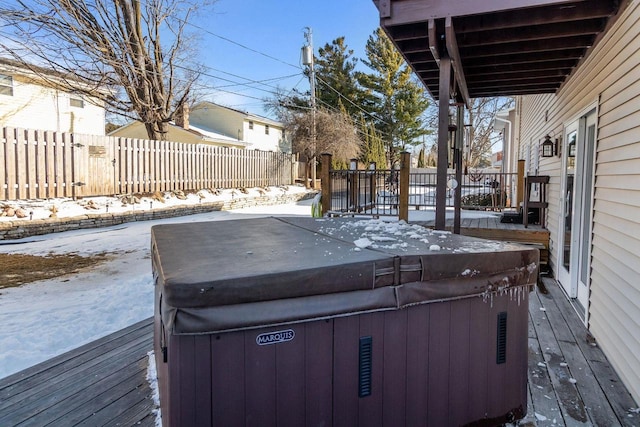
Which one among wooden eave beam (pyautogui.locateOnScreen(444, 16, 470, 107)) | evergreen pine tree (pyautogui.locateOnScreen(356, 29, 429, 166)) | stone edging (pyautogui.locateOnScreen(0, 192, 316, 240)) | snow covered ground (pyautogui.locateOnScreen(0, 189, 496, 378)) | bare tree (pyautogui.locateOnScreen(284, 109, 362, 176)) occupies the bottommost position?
snow covered ground (pyautogui.locateOnScreen(0, 189, 496, 378))

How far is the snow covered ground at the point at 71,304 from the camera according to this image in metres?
3.12

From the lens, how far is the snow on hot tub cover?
55.9 inches

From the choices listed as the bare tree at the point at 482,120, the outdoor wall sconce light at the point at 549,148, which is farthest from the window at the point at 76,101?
the bare tree at the point at 482,120

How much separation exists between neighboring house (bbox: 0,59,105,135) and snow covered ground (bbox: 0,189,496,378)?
732 cm

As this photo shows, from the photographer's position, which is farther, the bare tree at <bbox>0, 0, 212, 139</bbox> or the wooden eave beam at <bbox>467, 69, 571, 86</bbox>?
the bare tree at <bbox>0, 0, 212, 139</bbox>

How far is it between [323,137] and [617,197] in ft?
57.0

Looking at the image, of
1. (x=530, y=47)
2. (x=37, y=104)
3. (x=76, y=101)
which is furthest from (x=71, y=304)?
(x=76, y=101)

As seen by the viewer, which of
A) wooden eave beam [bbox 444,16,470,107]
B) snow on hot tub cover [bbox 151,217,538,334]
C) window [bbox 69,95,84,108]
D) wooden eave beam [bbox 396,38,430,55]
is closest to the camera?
snow on hot tub cover [bbox 151,217,538,334]

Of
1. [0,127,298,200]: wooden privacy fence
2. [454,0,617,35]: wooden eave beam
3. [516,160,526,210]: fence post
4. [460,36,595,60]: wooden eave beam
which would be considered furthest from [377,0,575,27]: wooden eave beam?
[0,127,298,200]: wooden privacy fence

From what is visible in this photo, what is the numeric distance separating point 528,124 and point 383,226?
738cm

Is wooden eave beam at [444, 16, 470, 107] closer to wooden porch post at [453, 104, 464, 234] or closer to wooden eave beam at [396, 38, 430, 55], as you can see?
wooden eave beam at [396, 38, 430, 55]

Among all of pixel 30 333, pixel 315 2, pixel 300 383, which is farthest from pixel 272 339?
pixel 315 2

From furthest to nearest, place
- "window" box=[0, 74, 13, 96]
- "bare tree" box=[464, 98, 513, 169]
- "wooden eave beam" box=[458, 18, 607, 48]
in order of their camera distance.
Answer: "bare tree" box=[464, 98, 513, 169] → "window" box=[0, 74, 13, 96] → "wooden eave beam" box=[458, 18, 607, 48]

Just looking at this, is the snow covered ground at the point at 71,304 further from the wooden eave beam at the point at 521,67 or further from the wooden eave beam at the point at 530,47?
the wooden eave beam at the point at 521,67
